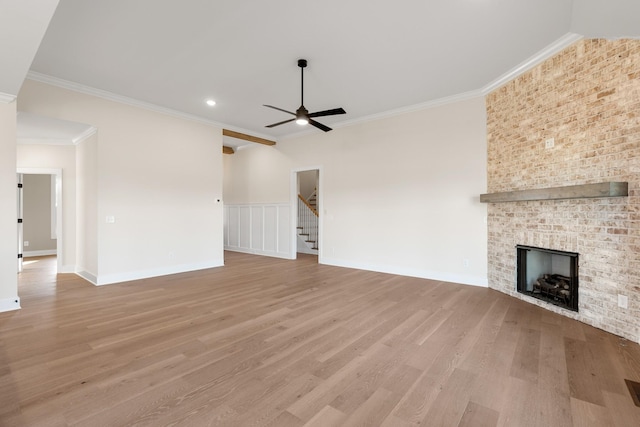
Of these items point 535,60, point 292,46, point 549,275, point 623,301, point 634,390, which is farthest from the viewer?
point 549,275

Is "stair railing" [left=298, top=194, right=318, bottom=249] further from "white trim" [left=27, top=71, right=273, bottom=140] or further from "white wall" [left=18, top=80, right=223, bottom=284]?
"white trim" [left=27, top=71, right=273, bottom=140]

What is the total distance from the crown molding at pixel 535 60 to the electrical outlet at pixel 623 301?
2.67m

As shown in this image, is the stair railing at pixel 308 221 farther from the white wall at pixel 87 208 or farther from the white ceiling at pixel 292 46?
the white wall at pixel 87 208

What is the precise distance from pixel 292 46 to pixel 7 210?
161 inches

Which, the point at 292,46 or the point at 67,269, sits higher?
the point at 292,46

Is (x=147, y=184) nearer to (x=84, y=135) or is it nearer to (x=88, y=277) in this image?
(x=84, y=135)

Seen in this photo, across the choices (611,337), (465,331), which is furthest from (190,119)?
(611,337)

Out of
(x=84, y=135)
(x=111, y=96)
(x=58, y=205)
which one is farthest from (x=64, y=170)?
(x=111, y=96)

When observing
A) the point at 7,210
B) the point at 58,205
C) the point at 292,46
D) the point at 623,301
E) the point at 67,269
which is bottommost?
the point at 67,269

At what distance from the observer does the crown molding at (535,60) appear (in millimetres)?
3332

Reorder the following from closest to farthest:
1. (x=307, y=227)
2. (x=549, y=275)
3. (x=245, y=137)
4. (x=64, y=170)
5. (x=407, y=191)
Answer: (x=549, y=275), (x=407, y=191), (x=64, y=170), (x=245, y=137), (x=307, y=227)

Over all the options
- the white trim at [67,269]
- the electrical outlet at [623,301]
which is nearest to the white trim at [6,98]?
the white trim at [67,269]

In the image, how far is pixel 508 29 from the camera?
3.14 m

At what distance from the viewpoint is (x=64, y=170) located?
6035 millimetres
